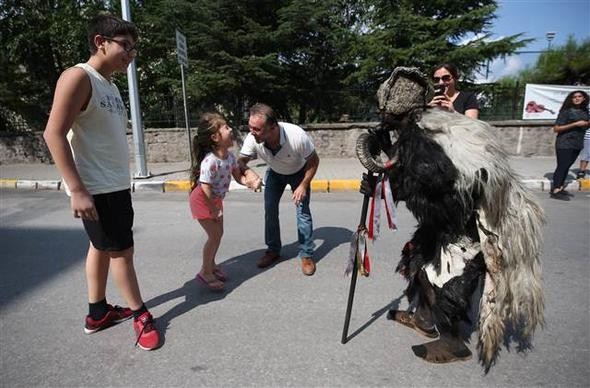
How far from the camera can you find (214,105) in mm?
10602

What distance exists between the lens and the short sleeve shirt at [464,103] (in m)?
2.85

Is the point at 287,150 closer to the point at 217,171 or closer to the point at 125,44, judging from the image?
the point at 217,171

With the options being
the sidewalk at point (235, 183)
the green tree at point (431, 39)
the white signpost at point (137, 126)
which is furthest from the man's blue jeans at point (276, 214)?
the green tree at point (431, 39)

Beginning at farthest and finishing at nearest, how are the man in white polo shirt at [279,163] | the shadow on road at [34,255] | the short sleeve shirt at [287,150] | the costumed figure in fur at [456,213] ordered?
the shadow on road at [34,255]
the short sleeve shirt at [287,150]
the man in white polo shirt at [279,163]
the costumed figure in fur at [456,213]

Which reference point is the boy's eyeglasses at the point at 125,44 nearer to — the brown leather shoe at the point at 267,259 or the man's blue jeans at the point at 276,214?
the man's blue jeans at the point at 276,214

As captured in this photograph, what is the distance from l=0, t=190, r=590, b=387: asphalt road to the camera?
2.10 m

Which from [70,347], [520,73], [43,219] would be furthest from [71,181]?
[520,73]

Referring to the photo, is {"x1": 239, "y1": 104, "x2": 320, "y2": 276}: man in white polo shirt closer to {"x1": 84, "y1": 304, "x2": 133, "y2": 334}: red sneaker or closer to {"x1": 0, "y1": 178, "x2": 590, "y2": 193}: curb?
{"x1": 84, "y1": 304, "x2": 133, "y2": 334}: red sneaker

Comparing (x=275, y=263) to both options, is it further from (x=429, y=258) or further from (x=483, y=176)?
(x=483, y=176)

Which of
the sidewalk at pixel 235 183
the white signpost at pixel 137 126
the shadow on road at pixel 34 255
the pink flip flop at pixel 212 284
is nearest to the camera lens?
the pink flip flop at pixel 212 284

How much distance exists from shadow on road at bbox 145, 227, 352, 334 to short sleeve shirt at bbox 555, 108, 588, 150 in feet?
12.9

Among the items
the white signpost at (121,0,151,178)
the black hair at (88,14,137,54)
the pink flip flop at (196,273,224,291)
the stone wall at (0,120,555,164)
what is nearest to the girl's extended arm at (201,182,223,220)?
the pink flip flop at (196,273,224,291)

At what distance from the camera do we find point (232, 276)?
3404 millimetres

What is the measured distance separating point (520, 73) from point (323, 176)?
24.6 meters
